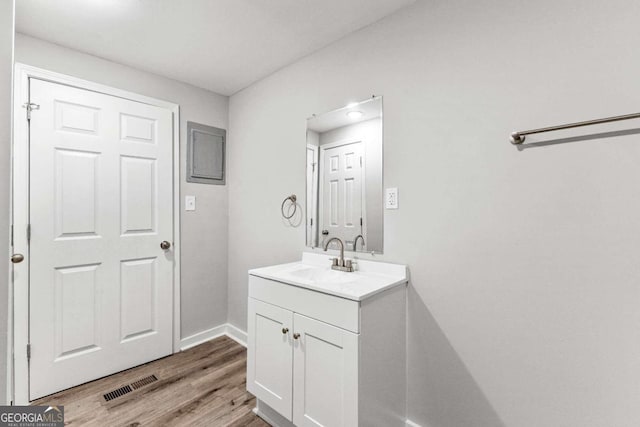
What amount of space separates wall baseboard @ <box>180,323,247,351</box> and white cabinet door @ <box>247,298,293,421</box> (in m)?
1.01

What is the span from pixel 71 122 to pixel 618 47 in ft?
9.54

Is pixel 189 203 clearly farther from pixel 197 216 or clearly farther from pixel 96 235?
pixel 96 235

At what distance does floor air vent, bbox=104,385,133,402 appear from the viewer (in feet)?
6.24

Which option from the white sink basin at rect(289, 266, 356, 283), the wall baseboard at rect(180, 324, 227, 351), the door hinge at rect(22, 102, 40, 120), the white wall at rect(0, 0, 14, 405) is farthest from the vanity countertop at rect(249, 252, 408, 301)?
the door hinge at rect(22, 102, 40, 120)

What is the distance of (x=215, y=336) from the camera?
9.16 ft

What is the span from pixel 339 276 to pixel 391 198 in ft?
1.79

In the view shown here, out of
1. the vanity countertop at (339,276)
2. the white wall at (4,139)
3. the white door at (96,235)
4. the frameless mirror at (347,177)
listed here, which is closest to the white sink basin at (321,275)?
the vanity countertop at (339,276)

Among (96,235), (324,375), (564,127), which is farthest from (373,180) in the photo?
(96,235)

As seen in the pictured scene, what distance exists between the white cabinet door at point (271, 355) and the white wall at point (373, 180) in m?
0.64

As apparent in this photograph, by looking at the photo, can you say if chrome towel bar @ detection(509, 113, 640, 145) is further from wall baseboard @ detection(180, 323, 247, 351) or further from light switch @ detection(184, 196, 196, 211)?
wall baseboard @ detection(180, 323, 247, 351)

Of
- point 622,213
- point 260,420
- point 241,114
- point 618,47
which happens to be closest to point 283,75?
point 241,114

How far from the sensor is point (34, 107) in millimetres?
1876

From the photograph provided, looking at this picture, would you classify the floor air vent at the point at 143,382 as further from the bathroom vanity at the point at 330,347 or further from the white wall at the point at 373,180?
the white wall at the point at 373,180

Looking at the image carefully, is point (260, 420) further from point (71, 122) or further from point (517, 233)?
point (71, 122)
